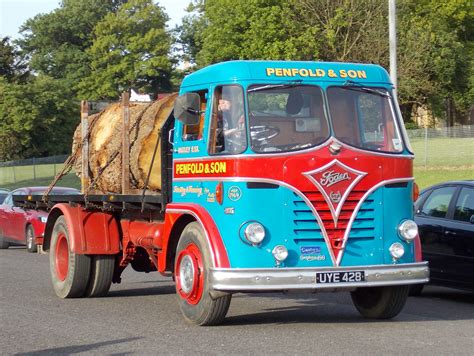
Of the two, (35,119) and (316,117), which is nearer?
(316,117)

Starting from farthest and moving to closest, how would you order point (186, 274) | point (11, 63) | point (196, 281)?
point (11, 63) < point (186, 274) < point (196, 281)

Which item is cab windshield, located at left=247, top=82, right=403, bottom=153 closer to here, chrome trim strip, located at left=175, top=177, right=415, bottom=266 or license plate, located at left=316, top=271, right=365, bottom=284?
chrome trim strip, located at left=175, top=177, right=415, bottom=266

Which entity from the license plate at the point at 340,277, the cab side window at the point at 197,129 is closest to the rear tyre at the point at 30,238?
the cab side window at the point at 197,129

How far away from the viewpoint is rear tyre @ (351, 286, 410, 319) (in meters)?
10.5

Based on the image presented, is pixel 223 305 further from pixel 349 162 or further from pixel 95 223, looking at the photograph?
pixel 95 223

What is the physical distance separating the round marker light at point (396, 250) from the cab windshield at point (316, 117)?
3.24 feet

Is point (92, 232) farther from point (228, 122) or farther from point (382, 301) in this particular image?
point (382, 301)

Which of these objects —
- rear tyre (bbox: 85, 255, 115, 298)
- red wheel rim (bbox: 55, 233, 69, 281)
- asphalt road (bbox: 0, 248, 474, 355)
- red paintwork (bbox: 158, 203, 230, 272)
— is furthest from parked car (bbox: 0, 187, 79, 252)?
red paintwork (bbox: 158, 203, 230, 272)

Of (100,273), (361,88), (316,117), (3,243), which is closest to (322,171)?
(316,117)

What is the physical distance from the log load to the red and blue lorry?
39.4 inches

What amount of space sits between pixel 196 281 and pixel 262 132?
5.42 ft

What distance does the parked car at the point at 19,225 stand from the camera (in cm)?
2230

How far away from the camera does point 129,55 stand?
304 ft

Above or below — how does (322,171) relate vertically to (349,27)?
below
